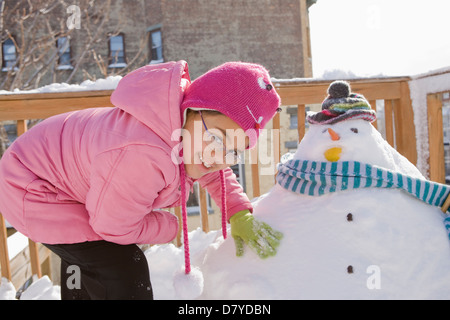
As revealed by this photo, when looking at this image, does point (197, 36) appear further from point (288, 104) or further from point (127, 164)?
point (127, 164)

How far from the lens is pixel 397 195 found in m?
1.42

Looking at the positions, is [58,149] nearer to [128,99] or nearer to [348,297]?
[128,99]

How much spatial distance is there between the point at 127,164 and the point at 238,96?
0.41 m

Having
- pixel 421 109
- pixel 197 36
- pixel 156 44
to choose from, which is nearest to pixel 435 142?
pixel 421 109

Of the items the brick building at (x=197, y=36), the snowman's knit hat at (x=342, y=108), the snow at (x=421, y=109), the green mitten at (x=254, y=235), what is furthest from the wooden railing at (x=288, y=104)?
the brick building at (x=197, y=36)

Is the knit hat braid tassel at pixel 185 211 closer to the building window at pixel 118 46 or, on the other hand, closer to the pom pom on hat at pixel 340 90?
the pom pom on hat at pixel 340 90

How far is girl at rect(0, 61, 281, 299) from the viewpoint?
1223 millimetres

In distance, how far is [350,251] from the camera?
52.5 inches

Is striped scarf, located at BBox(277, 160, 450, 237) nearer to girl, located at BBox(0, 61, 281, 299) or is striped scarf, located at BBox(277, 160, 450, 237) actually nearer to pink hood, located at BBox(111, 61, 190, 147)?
girl, located at BBox(0, 61, 281, 299)

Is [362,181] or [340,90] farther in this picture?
[340,90]

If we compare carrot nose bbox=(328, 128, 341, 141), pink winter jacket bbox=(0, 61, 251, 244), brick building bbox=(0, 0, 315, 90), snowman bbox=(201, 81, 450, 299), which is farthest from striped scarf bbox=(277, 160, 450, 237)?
brick building bbox=(0, 0, 315, 90)

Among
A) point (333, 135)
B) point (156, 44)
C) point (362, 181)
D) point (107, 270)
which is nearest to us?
point (107, 270)

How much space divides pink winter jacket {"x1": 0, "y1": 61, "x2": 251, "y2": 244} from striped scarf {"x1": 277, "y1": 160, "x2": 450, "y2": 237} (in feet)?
1.71

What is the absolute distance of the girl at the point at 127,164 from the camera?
4.01 ft
